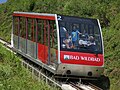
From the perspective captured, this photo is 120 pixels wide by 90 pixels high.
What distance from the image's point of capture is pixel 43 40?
1872 centimetres

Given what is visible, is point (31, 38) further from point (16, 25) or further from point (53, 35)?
point (16, 25)

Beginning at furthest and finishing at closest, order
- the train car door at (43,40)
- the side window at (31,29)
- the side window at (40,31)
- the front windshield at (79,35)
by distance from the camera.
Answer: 1. the side window at (31,29)
2. the side window at (40,31)
3. the train car door at (43,40)
4. the front windshield at (79,35)

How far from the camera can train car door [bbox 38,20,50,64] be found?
1808 cm

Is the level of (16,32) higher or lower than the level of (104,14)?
lower

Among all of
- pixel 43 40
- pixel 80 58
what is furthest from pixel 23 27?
pixel 80 58

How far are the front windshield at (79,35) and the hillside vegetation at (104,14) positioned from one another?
1.74 m

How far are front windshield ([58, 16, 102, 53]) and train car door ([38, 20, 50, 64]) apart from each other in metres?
1.27

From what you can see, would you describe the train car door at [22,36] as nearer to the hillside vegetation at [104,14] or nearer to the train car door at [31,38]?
the train car door at [31,38]

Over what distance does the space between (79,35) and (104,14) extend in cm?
882

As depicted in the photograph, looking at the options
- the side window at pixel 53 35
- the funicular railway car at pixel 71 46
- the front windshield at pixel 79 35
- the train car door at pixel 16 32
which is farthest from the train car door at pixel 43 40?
the train car door at pixel 16 32

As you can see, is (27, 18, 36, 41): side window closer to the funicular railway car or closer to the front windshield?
the funicular railway car

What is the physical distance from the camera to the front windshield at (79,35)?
16812mm

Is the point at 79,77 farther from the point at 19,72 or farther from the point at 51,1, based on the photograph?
the point at 51,1

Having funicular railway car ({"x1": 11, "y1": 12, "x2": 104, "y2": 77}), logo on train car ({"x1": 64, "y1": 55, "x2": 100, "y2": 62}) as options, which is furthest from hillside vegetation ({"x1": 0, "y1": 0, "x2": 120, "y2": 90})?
logo on train car ({"x1": 64, "y1": 55, "x2": 100, "y2": 62})
